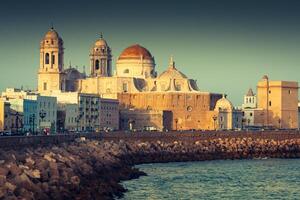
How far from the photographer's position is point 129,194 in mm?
48406

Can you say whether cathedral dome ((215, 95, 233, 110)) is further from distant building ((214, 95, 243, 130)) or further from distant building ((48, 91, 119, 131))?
distant building ((48, 91, 119, 131))

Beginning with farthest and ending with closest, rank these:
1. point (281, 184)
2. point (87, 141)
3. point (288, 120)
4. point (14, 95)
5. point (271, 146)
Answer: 1. point (288, 120)
2. point (14, 95)
3. point (271, 146)
4. point (87, 141)
5. point (281, 184)

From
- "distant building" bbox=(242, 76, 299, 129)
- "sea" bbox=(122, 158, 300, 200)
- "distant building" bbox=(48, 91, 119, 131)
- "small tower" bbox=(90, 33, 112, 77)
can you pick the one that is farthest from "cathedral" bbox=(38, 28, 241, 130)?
"sea" bbox=(122, 158, 300, 200)

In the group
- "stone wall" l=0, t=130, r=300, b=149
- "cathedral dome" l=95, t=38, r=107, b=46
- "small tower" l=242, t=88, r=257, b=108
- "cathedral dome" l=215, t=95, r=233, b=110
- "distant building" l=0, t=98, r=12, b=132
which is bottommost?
"stone wall" l=0, t=130, r=300, b=149

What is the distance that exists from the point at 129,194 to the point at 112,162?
498 inches

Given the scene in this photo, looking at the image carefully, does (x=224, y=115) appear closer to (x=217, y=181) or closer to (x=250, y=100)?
(x=250, y=100)

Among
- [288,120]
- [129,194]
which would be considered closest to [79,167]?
[129,194]

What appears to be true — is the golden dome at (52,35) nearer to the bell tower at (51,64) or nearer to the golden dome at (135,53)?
the bell tower at (51,64)

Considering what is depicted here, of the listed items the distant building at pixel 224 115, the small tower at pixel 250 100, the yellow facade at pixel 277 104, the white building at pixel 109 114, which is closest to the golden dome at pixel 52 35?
the white building at pixel 109 114

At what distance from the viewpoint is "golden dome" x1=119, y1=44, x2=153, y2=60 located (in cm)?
12962

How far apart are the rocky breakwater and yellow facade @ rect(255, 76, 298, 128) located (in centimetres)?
3464

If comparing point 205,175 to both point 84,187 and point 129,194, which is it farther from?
point 84,187

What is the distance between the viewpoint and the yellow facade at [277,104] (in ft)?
428

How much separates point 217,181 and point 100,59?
6725 cm
